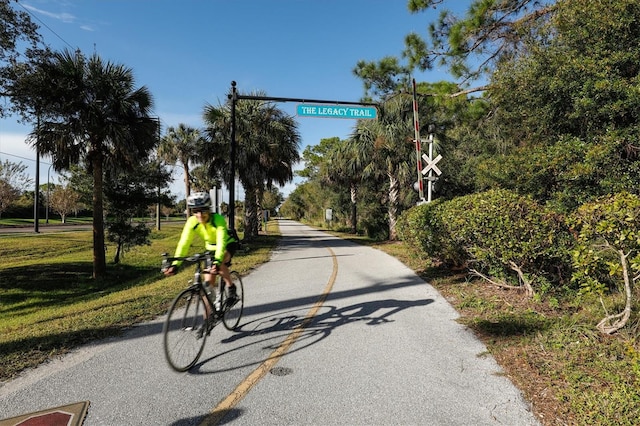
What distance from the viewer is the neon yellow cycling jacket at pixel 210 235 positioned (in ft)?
14.3

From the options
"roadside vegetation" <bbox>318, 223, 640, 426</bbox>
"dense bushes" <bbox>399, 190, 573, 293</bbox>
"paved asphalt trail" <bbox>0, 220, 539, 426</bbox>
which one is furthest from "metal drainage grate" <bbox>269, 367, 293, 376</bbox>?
"dense bushes" <bbox>399, 190, 573, 293</bbox>

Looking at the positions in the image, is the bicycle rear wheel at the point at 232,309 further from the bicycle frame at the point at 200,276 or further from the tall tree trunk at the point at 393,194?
the tall tree trunk at the point at 393,194

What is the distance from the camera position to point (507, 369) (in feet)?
13.1

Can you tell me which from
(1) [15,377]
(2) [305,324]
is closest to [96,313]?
(1) [15,377]

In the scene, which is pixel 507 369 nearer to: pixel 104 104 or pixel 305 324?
pixel 305 324

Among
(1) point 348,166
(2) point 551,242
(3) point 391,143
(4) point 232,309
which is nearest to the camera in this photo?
(4) point 232,309

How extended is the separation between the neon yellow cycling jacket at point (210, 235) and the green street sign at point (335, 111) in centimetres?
853

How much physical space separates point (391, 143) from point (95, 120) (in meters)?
13.3

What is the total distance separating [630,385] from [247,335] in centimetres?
420

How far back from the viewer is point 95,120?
45.1 ft

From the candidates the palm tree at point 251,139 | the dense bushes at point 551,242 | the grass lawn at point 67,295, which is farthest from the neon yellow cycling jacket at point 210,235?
the palm tree at point 251,139

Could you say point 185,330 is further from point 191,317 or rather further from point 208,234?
point 208,234

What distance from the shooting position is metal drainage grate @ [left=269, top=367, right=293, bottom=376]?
3.85 meters

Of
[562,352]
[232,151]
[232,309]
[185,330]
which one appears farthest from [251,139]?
[562,352]
